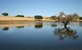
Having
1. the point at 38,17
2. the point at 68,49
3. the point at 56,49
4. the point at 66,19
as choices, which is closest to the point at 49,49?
the point at 56,49

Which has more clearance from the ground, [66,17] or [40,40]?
[66,17]

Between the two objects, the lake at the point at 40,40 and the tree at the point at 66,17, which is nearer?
the lake at the point at 40,40

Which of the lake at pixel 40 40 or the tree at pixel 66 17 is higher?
the tree at pixel 66 17

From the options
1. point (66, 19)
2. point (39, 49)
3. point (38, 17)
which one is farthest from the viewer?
point (38, 17)

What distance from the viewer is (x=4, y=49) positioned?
1094cm

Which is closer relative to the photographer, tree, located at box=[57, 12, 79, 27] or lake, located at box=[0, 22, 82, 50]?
lake, located at box=[0, 22, 82, 50]

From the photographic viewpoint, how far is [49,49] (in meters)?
10.8

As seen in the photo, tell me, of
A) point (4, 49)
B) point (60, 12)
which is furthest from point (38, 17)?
point (4, 49)

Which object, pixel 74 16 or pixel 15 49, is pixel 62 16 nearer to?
pixel 74 16

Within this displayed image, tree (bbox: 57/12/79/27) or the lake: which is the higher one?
tree (bbox: 57/12/79/27)

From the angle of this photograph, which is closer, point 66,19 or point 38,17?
point 66,19

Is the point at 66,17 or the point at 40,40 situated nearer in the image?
the point at 40,40

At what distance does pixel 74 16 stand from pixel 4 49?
929 inches

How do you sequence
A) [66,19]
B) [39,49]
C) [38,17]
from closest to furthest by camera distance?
1. [39,49]
2. [66,19]
3. [38,17]
